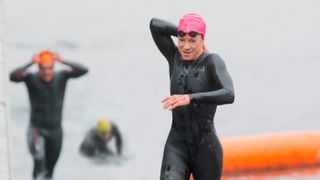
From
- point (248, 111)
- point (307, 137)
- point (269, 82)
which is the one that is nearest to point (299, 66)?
point (269, 82)

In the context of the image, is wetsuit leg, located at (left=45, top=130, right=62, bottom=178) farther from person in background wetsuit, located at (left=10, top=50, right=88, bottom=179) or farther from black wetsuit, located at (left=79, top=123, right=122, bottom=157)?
black wetsuit, located at (left=79, top=123, right=122, bottom=157)

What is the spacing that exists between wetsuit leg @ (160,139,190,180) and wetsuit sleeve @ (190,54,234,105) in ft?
2.18

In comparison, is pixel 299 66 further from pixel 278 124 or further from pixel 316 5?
pixel 316 5

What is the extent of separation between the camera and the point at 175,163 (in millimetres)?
7086

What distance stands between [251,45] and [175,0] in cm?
462

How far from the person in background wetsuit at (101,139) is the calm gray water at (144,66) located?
0.71 ft

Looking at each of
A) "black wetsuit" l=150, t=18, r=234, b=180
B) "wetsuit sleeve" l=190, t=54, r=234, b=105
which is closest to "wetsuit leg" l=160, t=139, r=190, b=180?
"black wetsuit" l=150, t=18, r=234, b=180

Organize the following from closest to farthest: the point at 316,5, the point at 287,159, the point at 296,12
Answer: the point at 287,159 → the point at 296,12 → the point at 316,5

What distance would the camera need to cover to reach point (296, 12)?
30.8m

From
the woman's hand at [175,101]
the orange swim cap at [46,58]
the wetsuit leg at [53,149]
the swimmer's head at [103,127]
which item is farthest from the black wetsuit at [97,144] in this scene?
the woman's hand at [175,101]

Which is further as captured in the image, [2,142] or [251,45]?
[251,45]

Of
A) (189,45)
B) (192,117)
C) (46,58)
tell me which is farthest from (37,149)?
(189,45)

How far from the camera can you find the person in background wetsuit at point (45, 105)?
11.7 metres

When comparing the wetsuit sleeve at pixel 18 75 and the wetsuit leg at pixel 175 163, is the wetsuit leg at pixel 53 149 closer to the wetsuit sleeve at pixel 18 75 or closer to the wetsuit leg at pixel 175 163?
the wetsuit sleeve at pixel 18 75
